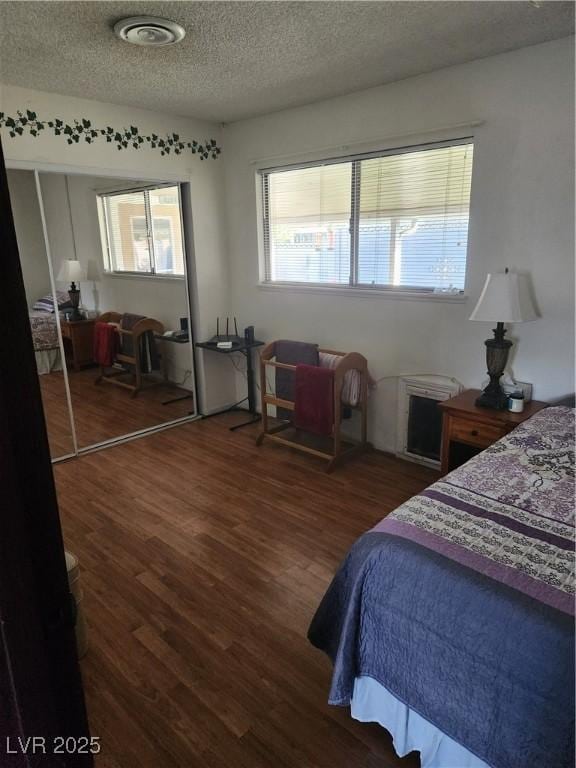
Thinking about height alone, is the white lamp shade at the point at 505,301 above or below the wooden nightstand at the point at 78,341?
above

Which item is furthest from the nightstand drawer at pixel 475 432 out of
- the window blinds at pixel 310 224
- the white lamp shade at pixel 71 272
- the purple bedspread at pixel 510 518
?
the white lamp shade at pixel 71 272

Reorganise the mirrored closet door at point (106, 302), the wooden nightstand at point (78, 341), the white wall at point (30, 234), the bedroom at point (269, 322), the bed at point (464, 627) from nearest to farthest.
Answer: the bed at point (464, 627)
the bedroom at point (269, 322)
the white wall at point (30, 234)
the mirrored closet door at point (106, 302)
the wooden nightstand at point (78, 341)

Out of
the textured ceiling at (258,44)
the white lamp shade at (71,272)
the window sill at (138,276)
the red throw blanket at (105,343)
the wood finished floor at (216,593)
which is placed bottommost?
the wood finished floor at (216,593)

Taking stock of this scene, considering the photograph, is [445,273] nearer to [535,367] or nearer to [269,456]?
[535,367]

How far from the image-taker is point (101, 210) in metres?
3.54

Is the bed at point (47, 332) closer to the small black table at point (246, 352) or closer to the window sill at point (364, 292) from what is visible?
the small black table at point (246, 352)

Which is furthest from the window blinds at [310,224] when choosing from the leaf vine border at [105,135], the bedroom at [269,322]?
the leaf vine border at [105,135]

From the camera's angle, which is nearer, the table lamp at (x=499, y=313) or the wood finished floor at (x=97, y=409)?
the table lamp at (x=499, y=313)

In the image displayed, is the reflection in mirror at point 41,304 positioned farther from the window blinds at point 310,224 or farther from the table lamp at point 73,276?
the window blinds at point 310,224

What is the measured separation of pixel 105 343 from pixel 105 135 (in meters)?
1.47

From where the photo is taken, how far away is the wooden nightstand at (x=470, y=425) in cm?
261

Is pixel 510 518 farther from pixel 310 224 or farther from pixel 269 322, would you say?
pixel 269 322

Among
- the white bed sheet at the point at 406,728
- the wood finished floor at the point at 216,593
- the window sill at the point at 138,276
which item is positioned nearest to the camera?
the white bed sheet at the point at 406,728

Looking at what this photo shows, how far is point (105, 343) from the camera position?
379 cm
